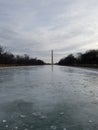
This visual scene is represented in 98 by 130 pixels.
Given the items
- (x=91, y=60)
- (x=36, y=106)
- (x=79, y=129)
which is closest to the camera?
(x=79, y=129)

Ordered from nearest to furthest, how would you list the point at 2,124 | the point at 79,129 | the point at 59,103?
the point at 79,129
the point at 2,124
the point at 59,103

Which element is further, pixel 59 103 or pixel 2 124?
pixel 59 103

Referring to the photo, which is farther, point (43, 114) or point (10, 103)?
point (10, 103)

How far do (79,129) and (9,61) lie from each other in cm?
9691

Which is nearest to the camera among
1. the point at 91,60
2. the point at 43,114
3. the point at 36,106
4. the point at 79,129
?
the point at 79,129

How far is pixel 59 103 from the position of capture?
8875mm

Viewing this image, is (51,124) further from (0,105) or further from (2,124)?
(0,105)

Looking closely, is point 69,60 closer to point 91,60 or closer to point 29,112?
point 91,60

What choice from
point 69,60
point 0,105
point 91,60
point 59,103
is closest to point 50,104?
point 59,103

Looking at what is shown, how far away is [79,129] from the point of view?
18.2ft

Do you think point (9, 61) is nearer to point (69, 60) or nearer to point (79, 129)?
point (69, 60)

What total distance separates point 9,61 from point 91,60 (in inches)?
1546

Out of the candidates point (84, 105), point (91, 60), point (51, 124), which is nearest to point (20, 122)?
point (51, 124)

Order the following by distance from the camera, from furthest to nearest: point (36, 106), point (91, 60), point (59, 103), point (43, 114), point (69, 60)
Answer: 1. point (69, 60)
2. point (91, 60)
3. point (59, 103)
4. point (36, 106)
5. point (43, 114)
